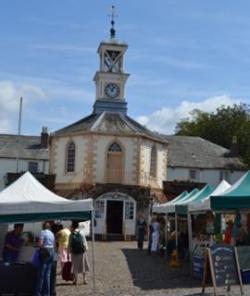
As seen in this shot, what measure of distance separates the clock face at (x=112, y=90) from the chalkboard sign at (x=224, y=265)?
35.5 meters

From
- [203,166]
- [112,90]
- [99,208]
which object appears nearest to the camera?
[99,208]

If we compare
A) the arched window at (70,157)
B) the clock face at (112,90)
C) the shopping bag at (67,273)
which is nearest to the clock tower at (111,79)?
the clock face at (112,90)

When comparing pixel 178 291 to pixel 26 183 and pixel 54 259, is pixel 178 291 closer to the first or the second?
pixel 54 259

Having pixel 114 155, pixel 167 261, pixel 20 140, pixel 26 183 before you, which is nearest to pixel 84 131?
pixel 114 155

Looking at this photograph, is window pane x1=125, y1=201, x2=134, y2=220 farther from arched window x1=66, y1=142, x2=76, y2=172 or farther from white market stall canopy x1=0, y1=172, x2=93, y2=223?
white market stall canopy x1=0, y1=172, x2=93, y2=223

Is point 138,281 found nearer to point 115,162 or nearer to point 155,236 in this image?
point 155,236

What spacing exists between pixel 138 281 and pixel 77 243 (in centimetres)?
208

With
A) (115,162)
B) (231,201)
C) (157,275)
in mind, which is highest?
(115,162)

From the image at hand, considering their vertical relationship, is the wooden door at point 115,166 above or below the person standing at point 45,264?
above

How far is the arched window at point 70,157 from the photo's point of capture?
46719mm

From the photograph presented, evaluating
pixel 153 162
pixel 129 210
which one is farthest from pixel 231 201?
pixel 153 162

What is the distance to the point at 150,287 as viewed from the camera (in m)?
16.5

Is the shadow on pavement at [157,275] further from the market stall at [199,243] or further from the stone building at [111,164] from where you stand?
the stone building at [111,164]

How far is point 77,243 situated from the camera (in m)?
17.2
